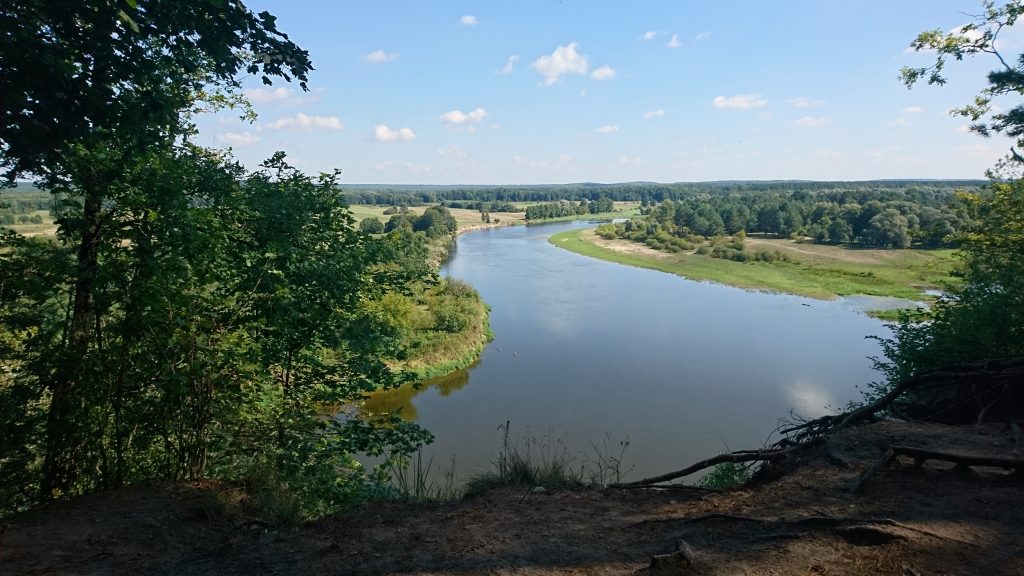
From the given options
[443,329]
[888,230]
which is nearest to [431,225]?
[443,329]

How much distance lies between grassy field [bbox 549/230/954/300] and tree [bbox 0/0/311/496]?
4221 cm

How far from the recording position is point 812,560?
10.6 ft

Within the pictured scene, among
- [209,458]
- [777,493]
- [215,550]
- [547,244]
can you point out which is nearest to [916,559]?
[777,493]

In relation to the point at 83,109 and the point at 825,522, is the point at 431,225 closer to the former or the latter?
the point at 83,109

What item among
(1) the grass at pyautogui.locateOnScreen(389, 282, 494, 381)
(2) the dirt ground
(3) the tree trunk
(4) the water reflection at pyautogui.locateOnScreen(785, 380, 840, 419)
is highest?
(3) the tree trunk

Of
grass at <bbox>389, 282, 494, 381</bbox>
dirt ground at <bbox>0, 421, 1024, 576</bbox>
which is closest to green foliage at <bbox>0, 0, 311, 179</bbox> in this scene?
dirt ground at <bbox>0, 421, 1024, 576</bbox>

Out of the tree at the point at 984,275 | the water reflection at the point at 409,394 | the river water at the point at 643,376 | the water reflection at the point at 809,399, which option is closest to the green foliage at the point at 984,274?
the tree at the point at 984,275

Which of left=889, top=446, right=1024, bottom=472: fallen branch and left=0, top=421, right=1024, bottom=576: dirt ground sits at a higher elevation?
left=889, top=446, right=1024, bottom=472: fallen branch

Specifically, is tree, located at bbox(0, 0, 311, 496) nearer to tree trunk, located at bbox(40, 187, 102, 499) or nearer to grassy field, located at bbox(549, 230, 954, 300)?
Result: tree trunk, located at bbox(40, 187, 102, 499)

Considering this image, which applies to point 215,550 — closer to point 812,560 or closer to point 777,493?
point 812,560

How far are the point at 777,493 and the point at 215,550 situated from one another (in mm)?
4415

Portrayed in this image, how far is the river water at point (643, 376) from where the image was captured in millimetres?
17531

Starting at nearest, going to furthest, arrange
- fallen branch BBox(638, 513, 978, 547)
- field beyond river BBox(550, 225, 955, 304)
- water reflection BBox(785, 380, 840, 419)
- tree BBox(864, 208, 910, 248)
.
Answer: fallen branch BBox(638, 513, 978, 547), water reflection BBox(785, 380, 840, 419), field beyond river BBox(550, 225, 955, 304), tree BBox(864, 208, 910, 248)

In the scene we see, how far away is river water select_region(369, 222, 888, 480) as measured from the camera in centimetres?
1753
